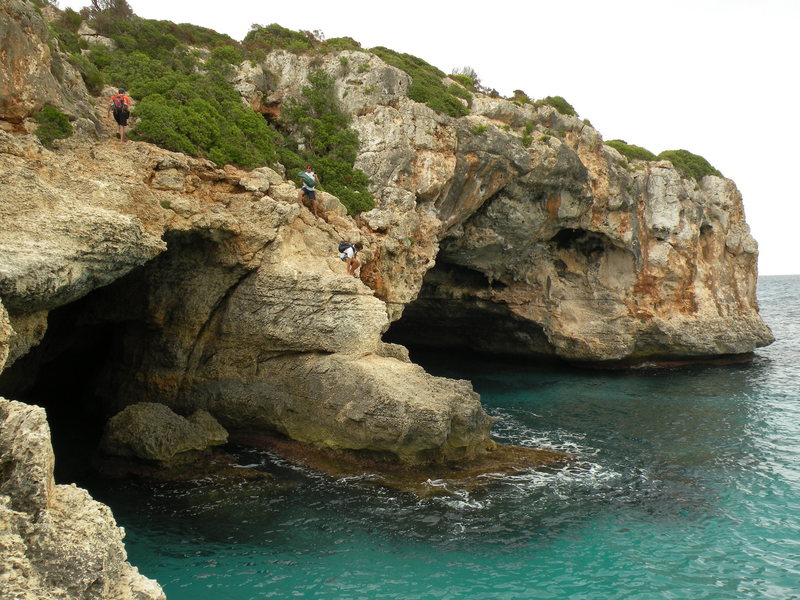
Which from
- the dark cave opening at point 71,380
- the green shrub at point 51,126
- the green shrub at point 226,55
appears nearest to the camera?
the green shrub at point 51,126

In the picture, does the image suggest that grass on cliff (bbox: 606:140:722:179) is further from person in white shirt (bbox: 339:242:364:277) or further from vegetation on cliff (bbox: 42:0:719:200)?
person in white shirt (bbox: 339:242:364:277)

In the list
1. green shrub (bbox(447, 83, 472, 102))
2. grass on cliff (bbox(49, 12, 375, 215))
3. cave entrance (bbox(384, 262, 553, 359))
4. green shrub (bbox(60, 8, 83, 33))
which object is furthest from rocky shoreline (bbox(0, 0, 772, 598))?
green shrub (bbox(60, 8, 83, 33))

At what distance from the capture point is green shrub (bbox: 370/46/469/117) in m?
23.9

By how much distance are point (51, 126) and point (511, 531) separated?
13.6m

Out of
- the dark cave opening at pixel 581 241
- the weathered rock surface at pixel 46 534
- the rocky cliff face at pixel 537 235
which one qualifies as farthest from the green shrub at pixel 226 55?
the weathered rock surface at pixel 46 534

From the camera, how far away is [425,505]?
13.2m

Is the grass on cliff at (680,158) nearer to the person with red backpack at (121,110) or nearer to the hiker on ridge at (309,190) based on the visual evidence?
the hiker on ridge at (309,190)

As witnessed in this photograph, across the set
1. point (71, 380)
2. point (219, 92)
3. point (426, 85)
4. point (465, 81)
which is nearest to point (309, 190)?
point (219, 92)

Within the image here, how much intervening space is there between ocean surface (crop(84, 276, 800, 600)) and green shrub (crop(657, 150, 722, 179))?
793 inches

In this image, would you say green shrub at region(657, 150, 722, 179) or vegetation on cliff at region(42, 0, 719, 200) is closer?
vegetation on cliff at region(42, 0, 719, 200)

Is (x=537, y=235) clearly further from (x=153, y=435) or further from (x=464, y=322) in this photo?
(x=153, y=435)

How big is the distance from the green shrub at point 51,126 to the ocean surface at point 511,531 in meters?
8.02

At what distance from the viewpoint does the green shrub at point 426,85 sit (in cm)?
2389

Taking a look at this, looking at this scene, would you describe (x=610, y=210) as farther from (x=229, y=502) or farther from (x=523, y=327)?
(x=229, y=502)
